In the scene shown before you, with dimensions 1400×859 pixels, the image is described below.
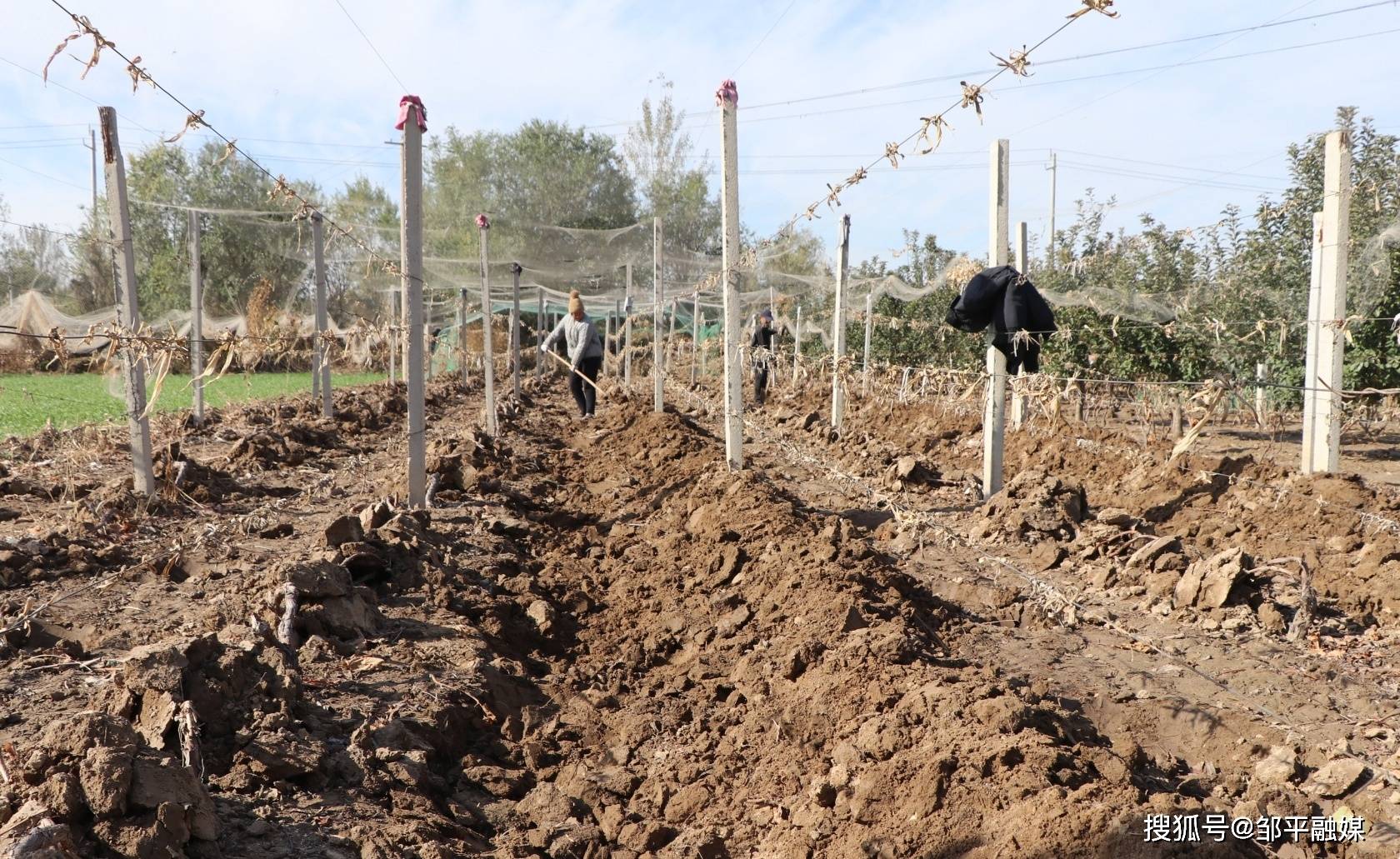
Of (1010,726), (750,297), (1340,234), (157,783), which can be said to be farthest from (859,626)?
(750,297)

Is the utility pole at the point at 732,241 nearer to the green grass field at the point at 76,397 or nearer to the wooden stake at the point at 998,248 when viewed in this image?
the wooden stake at the point at 998,248

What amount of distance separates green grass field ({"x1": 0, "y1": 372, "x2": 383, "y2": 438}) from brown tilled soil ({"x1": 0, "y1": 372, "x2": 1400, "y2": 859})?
5.40m

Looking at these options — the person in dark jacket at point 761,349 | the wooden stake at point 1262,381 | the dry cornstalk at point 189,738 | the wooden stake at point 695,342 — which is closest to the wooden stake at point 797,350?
the person in dark jacket at point 761,349

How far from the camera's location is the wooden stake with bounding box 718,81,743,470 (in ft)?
25.8

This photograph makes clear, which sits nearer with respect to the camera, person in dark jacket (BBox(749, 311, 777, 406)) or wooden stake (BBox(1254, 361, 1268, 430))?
wooden stake (BBox(1254, 361, 1268, 430))

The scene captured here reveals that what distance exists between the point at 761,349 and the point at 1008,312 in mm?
8863

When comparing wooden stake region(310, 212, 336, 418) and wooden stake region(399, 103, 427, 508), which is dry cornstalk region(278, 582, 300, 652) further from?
wooden stake region(310, 212, 336, 418)

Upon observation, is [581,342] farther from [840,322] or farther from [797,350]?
[797,350]

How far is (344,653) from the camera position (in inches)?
153

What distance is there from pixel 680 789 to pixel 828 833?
1.93 feet

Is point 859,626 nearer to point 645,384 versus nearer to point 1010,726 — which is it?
point 1010,726

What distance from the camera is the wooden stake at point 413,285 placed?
6.19m

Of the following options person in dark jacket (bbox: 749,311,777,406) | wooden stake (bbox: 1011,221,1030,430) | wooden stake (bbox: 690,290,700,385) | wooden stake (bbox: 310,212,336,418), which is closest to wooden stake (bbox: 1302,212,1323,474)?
wooden stake (bbox: 1011,221,1030,430)

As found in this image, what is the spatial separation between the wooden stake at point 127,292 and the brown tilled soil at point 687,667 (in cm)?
26
